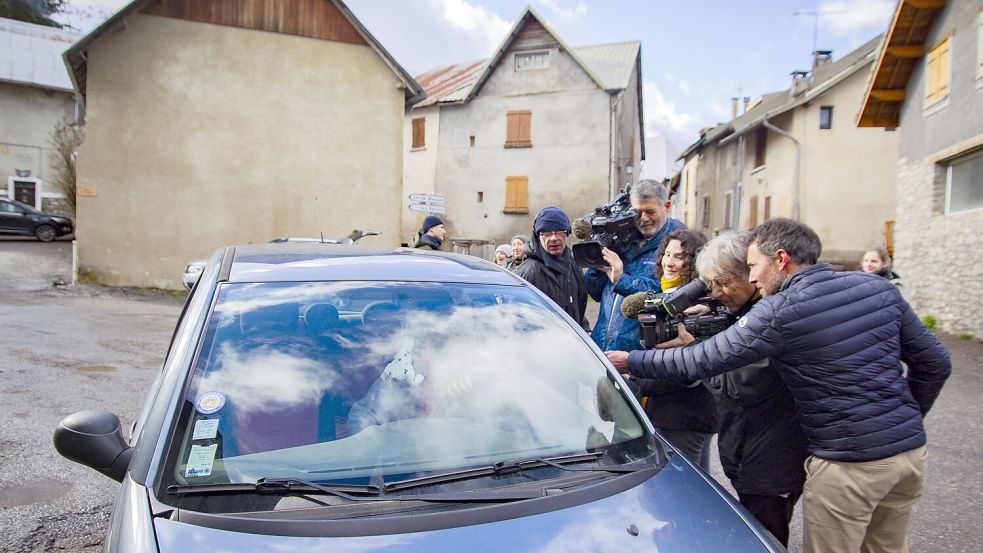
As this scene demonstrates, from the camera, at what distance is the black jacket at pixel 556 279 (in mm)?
4137

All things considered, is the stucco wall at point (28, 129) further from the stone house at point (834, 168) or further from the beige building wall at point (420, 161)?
the stone house at point (834, 168)

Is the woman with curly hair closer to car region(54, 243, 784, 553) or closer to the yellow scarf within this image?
the yellow scarf

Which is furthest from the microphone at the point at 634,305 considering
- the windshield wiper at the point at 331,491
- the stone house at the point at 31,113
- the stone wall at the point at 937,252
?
the stone house at the point at 31,113

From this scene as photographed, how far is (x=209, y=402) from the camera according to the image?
194 cm

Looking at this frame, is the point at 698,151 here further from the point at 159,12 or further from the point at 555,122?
the point at 159,12

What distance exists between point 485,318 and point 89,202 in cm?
1601

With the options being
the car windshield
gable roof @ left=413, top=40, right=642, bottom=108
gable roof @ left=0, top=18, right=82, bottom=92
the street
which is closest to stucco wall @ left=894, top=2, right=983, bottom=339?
the street

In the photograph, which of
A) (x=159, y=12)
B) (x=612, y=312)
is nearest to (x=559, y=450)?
(x=612, y=312)

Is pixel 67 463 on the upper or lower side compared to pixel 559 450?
lower

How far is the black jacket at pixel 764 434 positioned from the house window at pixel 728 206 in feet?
97.3

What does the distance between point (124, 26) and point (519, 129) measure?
50.1ft

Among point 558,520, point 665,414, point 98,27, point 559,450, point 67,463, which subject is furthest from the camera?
point 98,27

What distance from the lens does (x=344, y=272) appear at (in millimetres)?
2604

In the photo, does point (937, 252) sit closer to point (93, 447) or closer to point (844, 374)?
point (844, 374)
